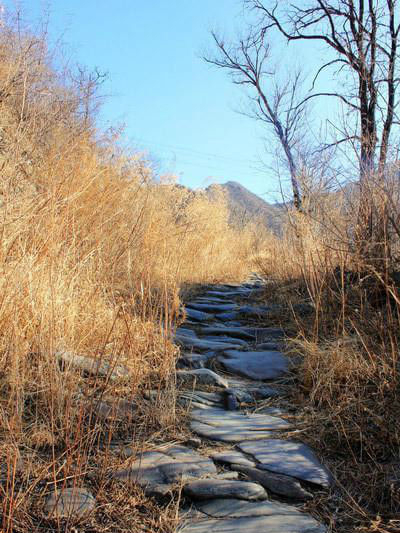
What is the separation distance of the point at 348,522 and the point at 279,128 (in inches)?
581

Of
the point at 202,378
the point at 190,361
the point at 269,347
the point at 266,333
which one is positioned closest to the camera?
the point at 202,378

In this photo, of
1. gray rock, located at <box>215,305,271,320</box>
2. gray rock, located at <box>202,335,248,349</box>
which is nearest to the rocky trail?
gray rock, located at <box>202,335,248,349</box>

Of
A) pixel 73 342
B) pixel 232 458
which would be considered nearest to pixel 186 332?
pixel 73 342

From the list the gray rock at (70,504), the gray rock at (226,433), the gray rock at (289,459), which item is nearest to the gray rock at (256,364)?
the gray rock at (226,433)

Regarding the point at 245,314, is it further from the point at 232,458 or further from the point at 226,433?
the point at 232,458

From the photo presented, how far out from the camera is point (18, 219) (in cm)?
231

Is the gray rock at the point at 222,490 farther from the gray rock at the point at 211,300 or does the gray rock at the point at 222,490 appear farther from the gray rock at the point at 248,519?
the gray rock at the point at 211,300

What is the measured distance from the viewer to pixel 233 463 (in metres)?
1.65

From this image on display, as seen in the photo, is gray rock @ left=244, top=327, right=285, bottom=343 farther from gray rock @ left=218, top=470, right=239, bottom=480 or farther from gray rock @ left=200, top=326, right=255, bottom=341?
gray rock @ left=218, top=470, right=239, bottom=480

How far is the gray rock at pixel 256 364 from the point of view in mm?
2828

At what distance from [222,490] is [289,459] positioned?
0.37 meters

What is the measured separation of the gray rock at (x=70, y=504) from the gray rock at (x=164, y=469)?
122 millimetres

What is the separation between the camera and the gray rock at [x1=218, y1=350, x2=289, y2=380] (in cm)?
283

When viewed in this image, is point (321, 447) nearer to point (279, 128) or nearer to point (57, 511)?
point (57, 511)
